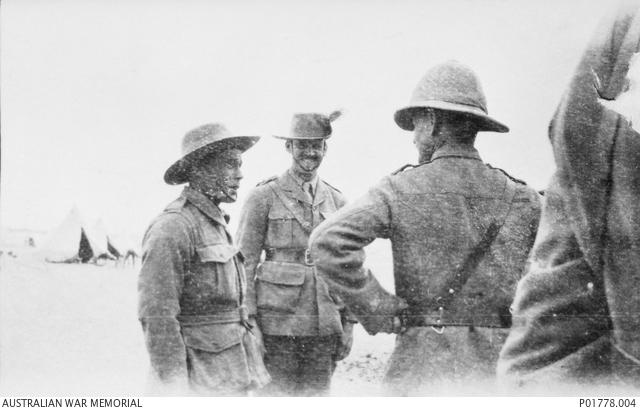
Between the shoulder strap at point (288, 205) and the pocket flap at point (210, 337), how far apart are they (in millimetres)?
994

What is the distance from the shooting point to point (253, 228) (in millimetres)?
3674

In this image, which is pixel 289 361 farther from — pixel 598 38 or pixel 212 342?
pixel 598 38

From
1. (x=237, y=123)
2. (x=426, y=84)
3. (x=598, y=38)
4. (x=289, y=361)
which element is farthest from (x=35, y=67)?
(x=598, y=38)

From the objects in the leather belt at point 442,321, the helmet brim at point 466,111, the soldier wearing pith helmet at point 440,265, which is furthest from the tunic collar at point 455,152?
the leather belt at point 442,321

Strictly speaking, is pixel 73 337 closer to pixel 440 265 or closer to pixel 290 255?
pixel 290 255

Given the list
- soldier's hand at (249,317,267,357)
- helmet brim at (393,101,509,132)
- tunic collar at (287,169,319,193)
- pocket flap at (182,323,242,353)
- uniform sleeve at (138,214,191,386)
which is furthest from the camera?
tunic collar at (287,169,319,193)

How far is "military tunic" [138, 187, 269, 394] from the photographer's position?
8.35ft

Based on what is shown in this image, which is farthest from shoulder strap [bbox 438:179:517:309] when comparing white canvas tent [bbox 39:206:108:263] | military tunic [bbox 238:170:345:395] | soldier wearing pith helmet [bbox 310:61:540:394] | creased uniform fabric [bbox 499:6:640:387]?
white canvas tent [bbox 39:206:108:263]

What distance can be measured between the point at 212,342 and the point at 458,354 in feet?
3.53

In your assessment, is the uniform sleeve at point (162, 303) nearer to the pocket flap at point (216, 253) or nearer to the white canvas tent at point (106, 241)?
the pocket flap at point (216, 253)

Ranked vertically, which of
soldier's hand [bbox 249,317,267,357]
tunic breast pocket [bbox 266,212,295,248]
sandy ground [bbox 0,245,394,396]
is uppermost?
tunic breast pocket [bbox 266,212,295,248]

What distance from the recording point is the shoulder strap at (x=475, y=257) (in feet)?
7.32

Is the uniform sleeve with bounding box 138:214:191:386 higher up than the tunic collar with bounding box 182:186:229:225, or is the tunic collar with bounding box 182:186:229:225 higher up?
the tunic collar with bounding box 182:186:229:225

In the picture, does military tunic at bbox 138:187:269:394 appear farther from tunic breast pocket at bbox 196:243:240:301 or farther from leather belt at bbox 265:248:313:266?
leather belt at bbox 265:248:313:266
